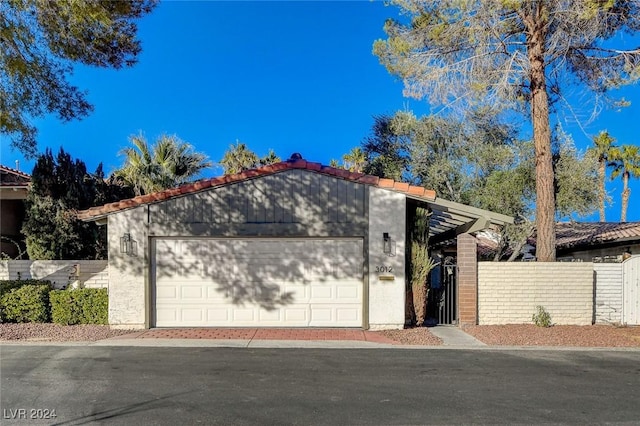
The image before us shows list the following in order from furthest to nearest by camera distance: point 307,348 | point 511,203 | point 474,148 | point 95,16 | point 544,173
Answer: point 474,148 → point 511,203 → point 544,173 → point 95,16 → point 307,348

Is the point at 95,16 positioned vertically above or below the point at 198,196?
above

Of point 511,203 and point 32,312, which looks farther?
point 511,203

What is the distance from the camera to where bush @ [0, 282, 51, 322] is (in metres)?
11.5

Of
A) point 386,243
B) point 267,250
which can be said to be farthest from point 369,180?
point 267,250

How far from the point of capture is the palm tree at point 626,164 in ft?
127

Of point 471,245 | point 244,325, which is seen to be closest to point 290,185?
point 244,325

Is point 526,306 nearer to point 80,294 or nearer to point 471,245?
point 471,245

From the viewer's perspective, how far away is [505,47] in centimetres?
1372

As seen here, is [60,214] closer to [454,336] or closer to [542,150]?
[454,336]

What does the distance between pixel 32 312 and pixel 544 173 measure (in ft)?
44.0

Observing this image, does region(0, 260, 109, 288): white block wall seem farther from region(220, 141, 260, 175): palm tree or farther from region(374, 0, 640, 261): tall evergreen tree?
region(220, 141, 260, 175): palm tree

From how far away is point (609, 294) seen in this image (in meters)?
12.2

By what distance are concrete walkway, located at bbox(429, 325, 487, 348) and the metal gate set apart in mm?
4367

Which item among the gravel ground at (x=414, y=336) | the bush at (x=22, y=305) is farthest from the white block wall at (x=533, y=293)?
the bush at (x=22, y=305)
